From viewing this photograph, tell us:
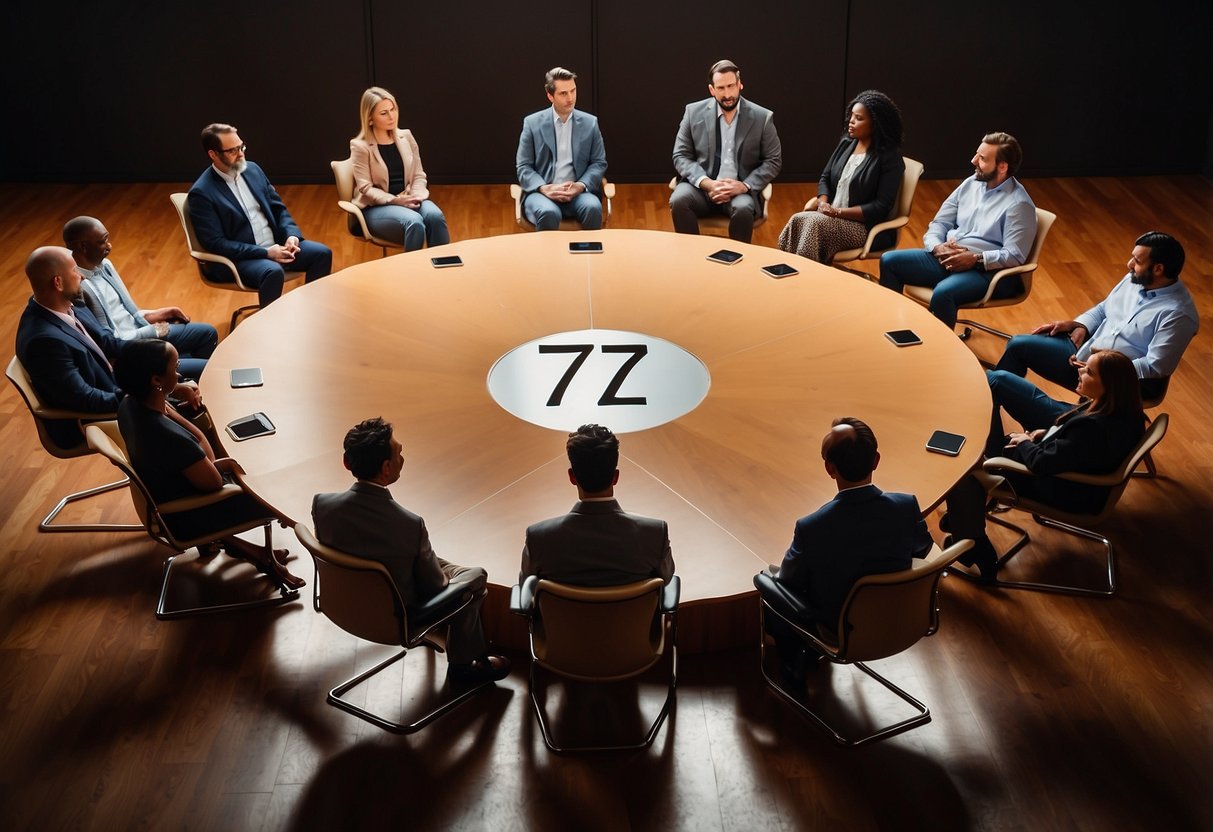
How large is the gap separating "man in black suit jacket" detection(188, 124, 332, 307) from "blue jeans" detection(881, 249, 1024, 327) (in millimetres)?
3148

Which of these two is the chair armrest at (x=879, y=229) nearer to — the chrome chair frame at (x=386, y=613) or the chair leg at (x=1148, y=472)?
the chair leg at (x=1148, y=472)

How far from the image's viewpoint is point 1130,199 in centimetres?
852

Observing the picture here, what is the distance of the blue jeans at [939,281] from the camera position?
5797mm

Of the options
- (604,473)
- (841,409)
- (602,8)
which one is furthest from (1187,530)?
(602,8)

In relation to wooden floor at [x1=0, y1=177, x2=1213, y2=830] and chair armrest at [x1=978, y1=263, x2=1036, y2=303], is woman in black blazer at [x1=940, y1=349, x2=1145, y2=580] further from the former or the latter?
chair armrest at [x1=978, y1=263, x2=1036, y2=303]

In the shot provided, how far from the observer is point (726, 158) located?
692 centimetres

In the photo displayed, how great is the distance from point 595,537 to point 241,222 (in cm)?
368

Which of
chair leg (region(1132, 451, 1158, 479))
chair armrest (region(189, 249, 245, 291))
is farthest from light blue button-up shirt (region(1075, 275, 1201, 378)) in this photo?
chair armrest (region(189, 249, 245, 291))

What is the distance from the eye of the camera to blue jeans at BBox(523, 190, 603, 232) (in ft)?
21.9

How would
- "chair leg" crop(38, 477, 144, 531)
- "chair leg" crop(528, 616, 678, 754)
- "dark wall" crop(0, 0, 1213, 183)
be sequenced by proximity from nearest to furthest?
"chair leg" crop(528, 616, 678, 754) → "chair leg" crop(38, 477, 144, 531) → "dark wall" crop(0, 0, 1213, 183)

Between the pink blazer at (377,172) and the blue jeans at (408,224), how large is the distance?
64mm

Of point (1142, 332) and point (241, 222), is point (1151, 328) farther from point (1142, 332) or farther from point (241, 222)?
point (241, 222)

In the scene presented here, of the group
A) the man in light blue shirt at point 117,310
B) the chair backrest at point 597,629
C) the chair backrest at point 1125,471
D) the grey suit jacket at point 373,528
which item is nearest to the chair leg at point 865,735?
the chair backrest at point 597,629

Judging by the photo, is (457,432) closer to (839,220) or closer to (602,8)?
(839,220)
